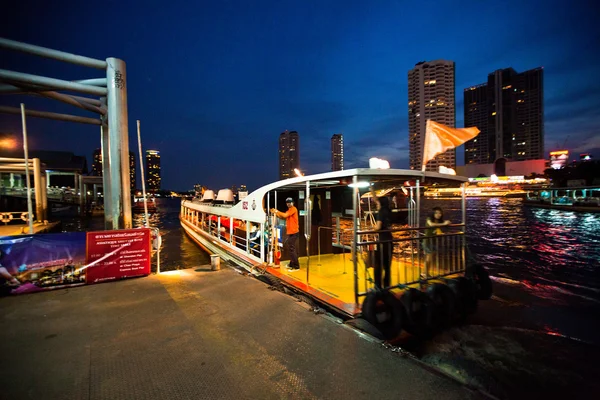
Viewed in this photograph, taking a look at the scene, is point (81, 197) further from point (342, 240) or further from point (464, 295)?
point (464, 295)

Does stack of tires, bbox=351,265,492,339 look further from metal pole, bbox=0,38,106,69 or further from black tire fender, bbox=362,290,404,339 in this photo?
metal pole, bbox=0,38,106,69

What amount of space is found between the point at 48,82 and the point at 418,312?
13532 millimetres

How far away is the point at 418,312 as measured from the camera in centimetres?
523

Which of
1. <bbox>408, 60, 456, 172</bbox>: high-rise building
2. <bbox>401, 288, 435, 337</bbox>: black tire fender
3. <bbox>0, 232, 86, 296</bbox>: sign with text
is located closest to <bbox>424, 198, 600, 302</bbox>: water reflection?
<bbox>401, 288, 435, 337</bbox>: black tire fender

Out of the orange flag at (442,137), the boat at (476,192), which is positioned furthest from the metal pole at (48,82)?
the boat at (476,192)

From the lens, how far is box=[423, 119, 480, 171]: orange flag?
6.40 meters

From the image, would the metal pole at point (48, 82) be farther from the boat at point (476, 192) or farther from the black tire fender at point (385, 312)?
the boat at point (476, 192)

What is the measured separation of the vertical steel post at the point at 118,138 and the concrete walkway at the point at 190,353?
4.89 metres

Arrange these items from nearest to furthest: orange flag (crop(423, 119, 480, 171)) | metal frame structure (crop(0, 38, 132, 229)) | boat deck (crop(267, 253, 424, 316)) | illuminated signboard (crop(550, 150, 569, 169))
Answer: boat deck (crop(267, 253, 424, 316)), orange flag (crop(423, 119, 480, 171)), metal frame structure (crop(0, 38, 132, 229)), illuminated signboard (crop(550, 150, 569, 169))

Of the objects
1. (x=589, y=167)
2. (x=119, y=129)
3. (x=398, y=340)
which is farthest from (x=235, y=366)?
(x=589, y=167)

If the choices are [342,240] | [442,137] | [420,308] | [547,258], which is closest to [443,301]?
[420,308]

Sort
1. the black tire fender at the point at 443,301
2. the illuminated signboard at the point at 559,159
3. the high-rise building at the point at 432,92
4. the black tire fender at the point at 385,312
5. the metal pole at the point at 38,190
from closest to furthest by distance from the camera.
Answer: the black tire fender at the point at 385,312, the black tire fender at the point at 443,301, the metal pole at the point at 38,190, the illuminated signboard at the point at 559,159, the high-rise building at the point at 432,92

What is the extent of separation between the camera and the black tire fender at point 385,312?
15.8 feet

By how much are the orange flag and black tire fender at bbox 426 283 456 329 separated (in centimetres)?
278
